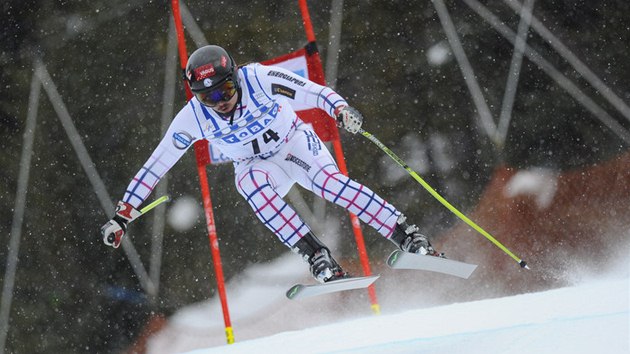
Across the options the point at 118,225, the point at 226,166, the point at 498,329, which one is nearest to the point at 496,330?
the point at 498,329

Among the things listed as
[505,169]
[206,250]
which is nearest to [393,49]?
[505,169]

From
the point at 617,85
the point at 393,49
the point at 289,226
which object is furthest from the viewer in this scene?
the point at 393,49

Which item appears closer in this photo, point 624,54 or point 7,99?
point 624,54

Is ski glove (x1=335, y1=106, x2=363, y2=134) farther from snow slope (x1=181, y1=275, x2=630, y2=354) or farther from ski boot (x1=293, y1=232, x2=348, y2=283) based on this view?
snow slope (x1=181, y1=275, x2=630, y2=354)

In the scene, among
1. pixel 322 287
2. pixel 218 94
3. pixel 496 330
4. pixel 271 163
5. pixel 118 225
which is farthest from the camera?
pixel 271 163

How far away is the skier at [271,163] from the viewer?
3.40m

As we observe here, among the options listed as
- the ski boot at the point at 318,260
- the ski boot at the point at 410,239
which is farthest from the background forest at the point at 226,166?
the ski boot at the point at 318,260

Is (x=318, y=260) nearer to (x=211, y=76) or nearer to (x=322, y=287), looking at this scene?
(x=322, y=287)

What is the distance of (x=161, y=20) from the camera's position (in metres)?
6.02

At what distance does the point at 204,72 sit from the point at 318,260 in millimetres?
1028

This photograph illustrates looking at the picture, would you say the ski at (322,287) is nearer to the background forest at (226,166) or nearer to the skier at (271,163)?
the skier at (271,163)

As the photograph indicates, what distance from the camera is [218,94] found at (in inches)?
129

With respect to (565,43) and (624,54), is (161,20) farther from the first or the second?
(624,54)

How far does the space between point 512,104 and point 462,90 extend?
0.41m
